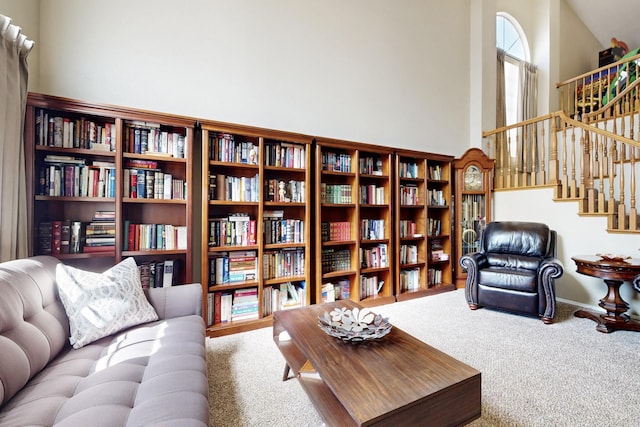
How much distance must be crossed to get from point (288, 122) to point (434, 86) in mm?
2518

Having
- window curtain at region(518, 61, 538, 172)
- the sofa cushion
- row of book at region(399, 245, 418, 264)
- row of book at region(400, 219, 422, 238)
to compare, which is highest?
window curtain at region(518, 61, 538, 172)

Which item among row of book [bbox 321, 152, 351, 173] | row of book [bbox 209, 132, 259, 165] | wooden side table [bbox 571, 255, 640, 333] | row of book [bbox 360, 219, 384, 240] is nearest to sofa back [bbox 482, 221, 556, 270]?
wooden side table [bbox 571, 255, 640, 333]

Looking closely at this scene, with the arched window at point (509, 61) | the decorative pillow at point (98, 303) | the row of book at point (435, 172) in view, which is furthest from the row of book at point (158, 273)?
the arched window at point (509, 61)

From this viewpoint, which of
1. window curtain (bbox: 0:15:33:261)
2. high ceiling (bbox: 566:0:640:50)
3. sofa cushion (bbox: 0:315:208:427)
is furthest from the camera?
high ceiling (bbox: 566:0:640:50)

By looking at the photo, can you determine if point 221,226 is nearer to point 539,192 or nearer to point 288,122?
point 288,122

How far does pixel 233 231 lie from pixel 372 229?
5.34 feet

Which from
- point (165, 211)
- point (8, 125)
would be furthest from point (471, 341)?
point (8, 125)

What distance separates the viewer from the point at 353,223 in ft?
9.94

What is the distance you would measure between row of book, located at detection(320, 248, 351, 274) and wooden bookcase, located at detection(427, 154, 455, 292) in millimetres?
1298

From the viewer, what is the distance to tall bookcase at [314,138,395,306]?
2855 millimetres

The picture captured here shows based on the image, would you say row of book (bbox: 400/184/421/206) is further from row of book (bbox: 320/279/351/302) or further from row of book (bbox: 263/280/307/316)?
row of book (bbox: 263/280/307/316)

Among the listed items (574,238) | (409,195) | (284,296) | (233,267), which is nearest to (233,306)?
(233,267)

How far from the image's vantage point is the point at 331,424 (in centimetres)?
106

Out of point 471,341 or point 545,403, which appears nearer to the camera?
point 545,403
